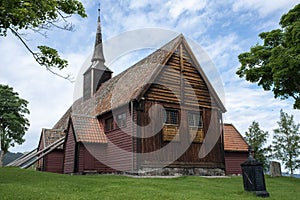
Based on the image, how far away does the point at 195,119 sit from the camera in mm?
22375

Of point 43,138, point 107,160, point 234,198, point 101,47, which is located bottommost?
point 234,198

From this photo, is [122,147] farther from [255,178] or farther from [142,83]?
[255,178]

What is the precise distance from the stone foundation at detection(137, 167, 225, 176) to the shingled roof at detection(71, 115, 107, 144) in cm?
487

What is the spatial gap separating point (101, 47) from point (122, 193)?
94.8 feet

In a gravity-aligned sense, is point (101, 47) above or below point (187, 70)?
above

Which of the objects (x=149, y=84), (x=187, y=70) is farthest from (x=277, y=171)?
(x=149, y=84)

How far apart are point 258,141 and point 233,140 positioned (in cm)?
1786

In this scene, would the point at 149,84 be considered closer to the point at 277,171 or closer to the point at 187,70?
the point at 187,70

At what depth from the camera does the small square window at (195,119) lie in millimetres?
22086

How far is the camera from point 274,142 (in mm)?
40750

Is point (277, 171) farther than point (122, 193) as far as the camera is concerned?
Yes

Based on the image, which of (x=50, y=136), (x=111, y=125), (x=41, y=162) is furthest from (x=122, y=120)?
(x=41, y=162)

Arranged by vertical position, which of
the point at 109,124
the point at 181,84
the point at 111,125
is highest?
the point at 181,84

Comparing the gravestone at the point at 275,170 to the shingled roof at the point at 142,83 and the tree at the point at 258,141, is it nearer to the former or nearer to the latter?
the shingled roof at the point at 142,83
